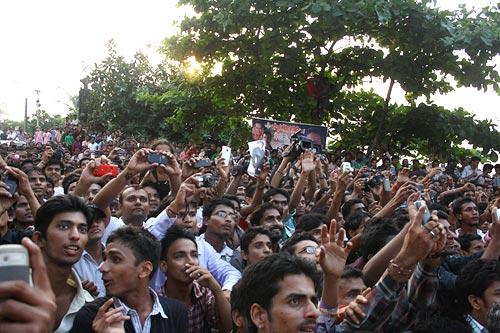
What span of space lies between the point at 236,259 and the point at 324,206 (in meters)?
2.57

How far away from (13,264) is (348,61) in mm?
12809

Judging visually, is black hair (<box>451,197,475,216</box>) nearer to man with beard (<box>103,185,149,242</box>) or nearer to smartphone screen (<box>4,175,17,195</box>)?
man with beard (<box>103,185,149,242</box>)

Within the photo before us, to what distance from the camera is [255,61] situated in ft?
43.6

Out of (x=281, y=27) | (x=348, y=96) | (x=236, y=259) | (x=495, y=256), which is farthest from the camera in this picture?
(x=348, y=96)

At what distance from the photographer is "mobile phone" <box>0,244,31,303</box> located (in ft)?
3.85

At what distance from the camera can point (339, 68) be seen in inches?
535

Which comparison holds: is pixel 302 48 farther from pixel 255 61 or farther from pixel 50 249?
pixel 50 249

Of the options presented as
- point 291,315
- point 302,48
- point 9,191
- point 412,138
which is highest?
point 302,48

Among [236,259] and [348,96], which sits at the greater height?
[348,96]

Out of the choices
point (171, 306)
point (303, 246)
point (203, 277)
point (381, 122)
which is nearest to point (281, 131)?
point (381, 122)

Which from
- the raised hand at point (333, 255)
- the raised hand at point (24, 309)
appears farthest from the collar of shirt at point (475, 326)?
the raised hand at point (24, 309)

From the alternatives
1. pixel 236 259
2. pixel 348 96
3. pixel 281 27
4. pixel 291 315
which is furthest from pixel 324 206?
pixel 348 96

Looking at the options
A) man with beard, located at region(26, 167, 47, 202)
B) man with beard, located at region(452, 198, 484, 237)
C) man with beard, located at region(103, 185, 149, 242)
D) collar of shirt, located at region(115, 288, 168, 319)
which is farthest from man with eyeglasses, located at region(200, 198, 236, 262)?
man with beard, located at region(452, 198, 484, 237)

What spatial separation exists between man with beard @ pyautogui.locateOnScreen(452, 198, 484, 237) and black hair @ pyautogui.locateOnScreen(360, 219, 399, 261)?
2.20 m
